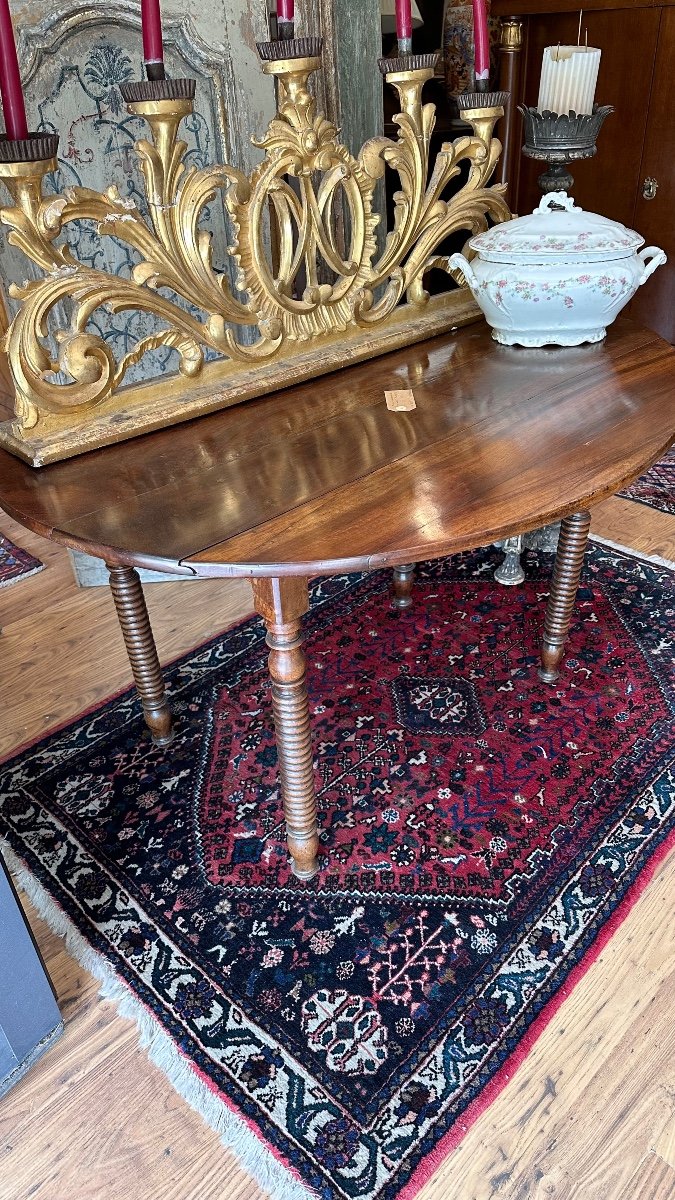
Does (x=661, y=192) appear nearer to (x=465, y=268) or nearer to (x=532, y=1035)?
(x=465, y=268)

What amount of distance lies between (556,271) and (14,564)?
1754 mm

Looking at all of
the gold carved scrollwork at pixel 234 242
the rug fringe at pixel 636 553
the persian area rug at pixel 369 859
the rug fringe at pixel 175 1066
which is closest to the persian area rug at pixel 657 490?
the rug fringe at pixel 636 553

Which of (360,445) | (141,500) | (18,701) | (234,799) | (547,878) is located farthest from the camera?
(18,701)

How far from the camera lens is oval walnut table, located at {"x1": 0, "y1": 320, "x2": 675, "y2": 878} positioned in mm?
956

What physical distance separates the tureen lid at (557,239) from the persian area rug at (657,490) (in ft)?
3.89

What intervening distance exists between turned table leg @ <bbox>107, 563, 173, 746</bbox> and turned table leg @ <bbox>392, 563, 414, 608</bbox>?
24.9 inches

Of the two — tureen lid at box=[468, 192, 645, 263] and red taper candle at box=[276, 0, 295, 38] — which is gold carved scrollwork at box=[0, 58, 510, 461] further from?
tureen lid at box=[468, 192, 645, 263]

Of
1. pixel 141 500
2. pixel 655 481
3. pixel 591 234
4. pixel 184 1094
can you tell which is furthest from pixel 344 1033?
pixel 655 481

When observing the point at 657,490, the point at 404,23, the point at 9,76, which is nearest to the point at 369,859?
the point at 9,76

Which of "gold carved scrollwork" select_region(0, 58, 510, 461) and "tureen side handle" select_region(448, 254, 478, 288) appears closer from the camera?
"gold carved scrollwork" select_region(0, 58, 510, 461)

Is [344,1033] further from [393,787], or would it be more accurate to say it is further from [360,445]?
[360,445]

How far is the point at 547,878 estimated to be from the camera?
1372mm

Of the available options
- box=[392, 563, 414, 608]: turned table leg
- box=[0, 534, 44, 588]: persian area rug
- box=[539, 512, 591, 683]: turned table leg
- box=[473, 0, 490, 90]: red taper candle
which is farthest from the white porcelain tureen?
box=[0, 534, 44, 588]: persian area rug

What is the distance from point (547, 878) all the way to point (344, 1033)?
0.42 metres
